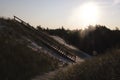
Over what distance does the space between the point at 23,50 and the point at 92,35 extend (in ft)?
79.7

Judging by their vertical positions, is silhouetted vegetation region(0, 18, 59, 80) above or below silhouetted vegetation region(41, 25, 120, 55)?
below

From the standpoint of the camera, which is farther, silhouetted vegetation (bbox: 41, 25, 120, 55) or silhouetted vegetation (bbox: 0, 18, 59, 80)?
silhouetted vegetation (bbox: 41, 25, 120, 55)

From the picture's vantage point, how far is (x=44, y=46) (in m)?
33.3

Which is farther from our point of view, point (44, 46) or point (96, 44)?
point (96, 44)

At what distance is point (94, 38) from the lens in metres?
46.3

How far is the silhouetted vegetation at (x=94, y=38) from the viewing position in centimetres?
4491

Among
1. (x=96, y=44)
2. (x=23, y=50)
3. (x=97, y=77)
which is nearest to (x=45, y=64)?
(x=23, y=50)

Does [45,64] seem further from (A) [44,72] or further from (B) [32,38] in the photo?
(B) [32,38]

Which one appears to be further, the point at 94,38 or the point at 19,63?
the point at 94,38

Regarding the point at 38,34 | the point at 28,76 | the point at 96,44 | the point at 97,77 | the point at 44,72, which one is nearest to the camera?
the point at 97,77

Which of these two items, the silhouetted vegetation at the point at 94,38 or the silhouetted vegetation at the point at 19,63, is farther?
the silhouetted vegetation at the point at 94,38

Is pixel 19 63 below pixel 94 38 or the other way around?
below

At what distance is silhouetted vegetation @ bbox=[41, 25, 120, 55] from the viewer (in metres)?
44.9

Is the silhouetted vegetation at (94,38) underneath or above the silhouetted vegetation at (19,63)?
above
